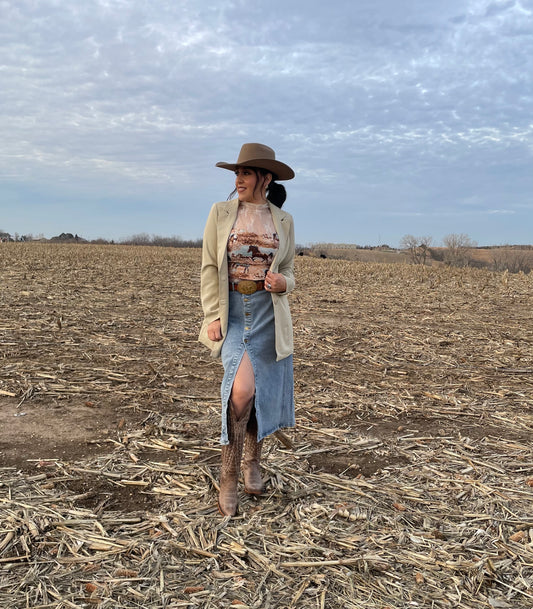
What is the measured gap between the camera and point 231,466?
10.5 ft

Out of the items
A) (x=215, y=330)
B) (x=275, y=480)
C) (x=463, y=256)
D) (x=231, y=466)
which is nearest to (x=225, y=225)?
(x=215, y=330)

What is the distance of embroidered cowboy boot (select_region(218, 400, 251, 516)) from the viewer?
10.3ft

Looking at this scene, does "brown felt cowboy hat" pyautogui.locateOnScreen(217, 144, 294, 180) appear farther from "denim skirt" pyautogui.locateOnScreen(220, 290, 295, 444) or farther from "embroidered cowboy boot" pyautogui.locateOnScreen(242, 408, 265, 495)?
"embroidered cowboy boot" pyautogui.locateOnScreen(242, 408, 265, 495)

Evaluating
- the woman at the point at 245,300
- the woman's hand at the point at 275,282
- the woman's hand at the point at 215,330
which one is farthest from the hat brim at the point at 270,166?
the woman's hand at the point at 215,330

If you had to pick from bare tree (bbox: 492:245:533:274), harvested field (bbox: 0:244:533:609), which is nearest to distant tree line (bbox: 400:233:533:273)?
bare tree (bbox: 492:245:533:274)

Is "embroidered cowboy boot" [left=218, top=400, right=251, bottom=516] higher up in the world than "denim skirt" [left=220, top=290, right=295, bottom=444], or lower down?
lower down

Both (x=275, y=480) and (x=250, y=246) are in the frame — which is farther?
(x=275, y=480)

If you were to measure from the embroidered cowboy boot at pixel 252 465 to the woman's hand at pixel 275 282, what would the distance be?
876 millimetres

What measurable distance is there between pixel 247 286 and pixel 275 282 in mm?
188

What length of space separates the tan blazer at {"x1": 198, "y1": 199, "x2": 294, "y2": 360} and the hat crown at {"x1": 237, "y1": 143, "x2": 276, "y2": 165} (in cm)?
26

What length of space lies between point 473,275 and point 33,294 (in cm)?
1565

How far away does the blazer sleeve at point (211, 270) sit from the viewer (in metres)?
3.19

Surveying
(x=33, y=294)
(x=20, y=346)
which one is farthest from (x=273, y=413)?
(x=33, y=294)

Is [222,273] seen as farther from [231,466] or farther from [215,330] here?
[231,466]
